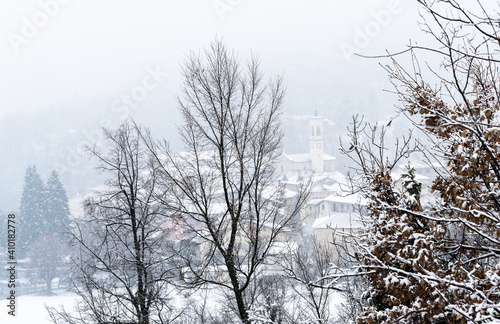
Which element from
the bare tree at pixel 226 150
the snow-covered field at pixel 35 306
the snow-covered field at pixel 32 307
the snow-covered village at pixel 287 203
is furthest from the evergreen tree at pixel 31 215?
the bare tree at pixel 226 150

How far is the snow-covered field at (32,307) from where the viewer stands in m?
30.7

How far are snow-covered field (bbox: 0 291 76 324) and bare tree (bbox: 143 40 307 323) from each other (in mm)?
23349

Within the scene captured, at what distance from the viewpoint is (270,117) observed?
7996mm

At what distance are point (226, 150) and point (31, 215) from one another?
4544 cm

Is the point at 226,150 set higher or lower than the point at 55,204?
lower

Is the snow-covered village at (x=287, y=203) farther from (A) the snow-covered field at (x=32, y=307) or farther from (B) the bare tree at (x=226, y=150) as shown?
(A) the snow-covered field at (x=32, y=307)

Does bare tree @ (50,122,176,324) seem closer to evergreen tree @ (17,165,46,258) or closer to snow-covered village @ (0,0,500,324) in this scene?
snow-covered village @ (0,0,500,324)

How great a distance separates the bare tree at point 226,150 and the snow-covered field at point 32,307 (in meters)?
23.3

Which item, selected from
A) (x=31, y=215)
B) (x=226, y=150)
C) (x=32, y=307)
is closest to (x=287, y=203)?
(x=226, y=150)

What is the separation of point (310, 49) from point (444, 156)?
601 feet

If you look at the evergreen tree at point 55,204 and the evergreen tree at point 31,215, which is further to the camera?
the evergreen tree at point 55,204

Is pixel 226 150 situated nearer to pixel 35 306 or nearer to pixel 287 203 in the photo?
pixel 287 203

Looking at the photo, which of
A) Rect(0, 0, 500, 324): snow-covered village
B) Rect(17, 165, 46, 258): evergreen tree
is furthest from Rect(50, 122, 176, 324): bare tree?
Rect(17, 165, 46, 258): evergreen tree

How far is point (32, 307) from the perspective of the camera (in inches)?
1366
